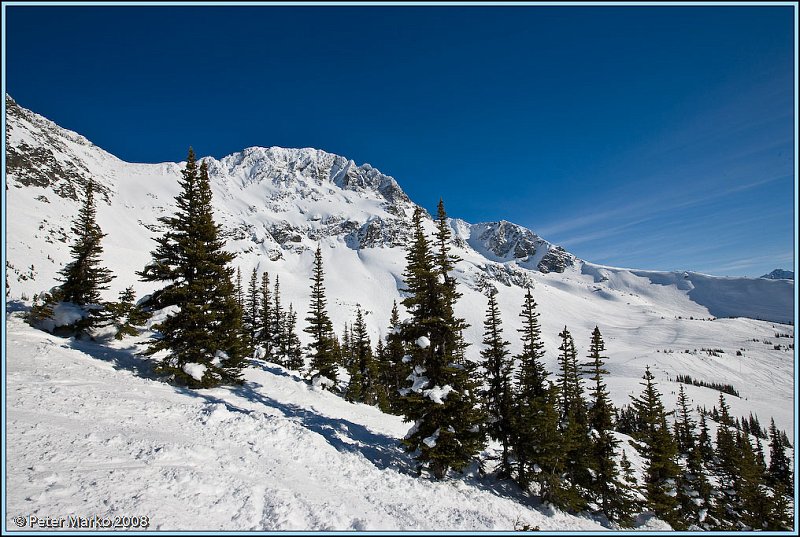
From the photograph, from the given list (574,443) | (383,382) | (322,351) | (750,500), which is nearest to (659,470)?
(574,443)

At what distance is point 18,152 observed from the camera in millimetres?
125375

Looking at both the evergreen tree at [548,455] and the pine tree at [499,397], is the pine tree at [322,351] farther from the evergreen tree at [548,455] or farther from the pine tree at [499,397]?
the evergreen tree at [548,455]

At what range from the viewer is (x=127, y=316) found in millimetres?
23359

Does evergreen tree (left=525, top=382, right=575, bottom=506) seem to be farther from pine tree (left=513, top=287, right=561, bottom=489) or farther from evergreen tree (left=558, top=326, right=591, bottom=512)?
evergreen tree (left=558, top=326, right=591, bottom=512)

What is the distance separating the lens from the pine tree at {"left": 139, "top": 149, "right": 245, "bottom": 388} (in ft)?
65.2

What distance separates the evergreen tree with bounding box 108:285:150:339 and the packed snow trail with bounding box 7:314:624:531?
5.68 ft

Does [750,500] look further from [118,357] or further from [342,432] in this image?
[118,357]

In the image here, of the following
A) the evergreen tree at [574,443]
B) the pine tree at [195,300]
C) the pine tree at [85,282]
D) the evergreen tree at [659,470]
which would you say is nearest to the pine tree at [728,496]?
the evergreen tree at [659,470]

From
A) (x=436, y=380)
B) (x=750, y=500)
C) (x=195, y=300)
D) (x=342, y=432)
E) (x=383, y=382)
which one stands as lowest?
(x=750, y=500)

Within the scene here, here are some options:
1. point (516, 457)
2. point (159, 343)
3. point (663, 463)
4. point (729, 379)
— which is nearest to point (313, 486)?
point (159, 343)

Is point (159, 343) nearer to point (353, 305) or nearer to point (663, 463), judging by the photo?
point (663, 463)

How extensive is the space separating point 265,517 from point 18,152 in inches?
7356

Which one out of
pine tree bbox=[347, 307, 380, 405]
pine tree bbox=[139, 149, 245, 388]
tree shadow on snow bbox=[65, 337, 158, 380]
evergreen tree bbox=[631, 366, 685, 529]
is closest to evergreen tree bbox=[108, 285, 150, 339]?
pine tree bbox=[139, 149, 245, 388]

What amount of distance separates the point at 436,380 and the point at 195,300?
15.0 metres
